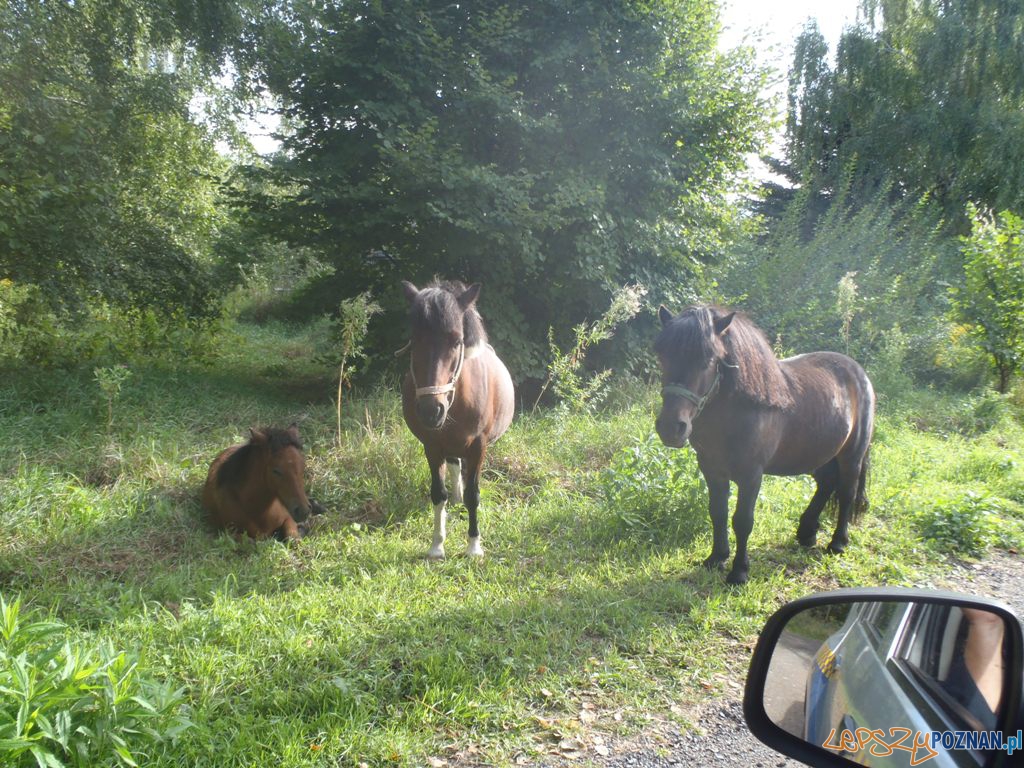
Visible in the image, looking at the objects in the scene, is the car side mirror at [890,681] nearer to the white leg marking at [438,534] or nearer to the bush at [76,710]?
the bush at [76,710]

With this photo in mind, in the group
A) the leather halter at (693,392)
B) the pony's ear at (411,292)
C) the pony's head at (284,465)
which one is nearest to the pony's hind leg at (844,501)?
the leather halter at (693,392)

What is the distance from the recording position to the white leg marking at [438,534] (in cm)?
455

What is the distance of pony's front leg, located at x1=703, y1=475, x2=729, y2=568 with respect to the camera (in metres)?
4.18

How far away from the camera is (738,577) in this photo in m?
3.99

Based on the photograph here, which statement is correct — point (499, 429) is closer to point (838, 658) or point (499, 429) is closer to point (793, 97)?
point (838, 658)

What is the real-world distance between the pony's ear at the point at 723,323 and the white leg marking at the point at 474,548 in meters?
2.38

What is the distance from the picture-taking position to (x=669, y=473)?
16.9ft

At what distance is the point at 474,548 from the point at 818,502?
2726 mm

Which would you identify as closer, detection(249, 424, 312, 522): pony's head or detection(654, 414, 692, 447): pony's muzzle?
detection(654, 414, 692, 447): pony's muzzle

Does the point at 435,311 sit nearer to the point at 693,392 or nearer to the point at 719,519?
the point at 693,392

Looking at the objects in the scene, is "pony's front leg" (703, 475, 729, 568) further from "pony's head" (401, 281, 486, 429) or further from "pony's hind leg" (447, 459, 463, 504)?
"pony's hind leg" (447, 459, 463, 504)

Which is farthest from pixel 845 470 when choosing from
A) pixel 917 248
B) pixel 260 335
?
pixel 260 335

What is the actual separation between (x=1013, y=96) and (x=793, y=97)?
556cm

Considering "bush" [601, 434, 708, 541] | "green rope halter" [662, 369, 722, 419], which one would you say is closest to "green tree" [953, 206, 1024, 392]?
"bush" [601, 434, 708, 541]
